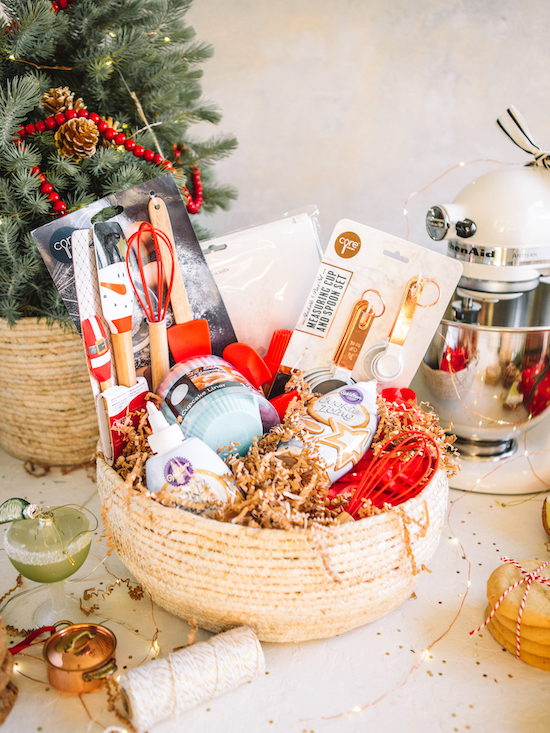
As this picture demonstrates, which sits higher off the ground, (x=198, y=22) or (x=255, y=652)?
(x=198, y=22)

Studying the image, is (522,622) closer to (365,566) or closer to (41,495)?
(365,566)

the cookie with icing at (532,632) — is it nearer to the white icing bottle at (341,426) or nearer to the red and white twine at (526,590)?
the red and white twine at (526,590)

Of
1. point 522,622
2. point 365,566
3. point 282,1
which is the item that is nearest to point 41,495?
point 365,566

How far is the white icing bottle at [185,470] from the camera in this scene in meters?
0.56

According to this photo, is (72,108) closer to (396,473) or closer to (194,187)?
(194,187)

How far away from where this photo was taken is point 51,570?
1.93ft

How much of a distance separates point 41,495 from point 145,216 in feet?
1.53

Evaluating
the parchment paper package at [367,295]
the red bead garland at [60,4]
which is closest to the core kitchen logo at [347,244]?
the parchment paper package at [367,295]

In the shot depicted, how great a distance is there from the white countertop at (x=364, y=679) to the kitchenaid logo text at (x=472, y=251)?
0.43m

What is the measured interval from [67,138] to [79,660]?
24.2 inches

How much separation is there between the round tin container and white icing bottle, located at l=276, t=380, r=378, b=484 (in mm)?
259

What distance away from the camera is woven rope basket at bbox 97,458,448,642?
51cm

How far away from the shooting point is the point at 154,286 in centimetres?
77

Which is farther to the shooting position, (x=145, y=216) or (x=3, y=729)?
(x=145, y=216)
